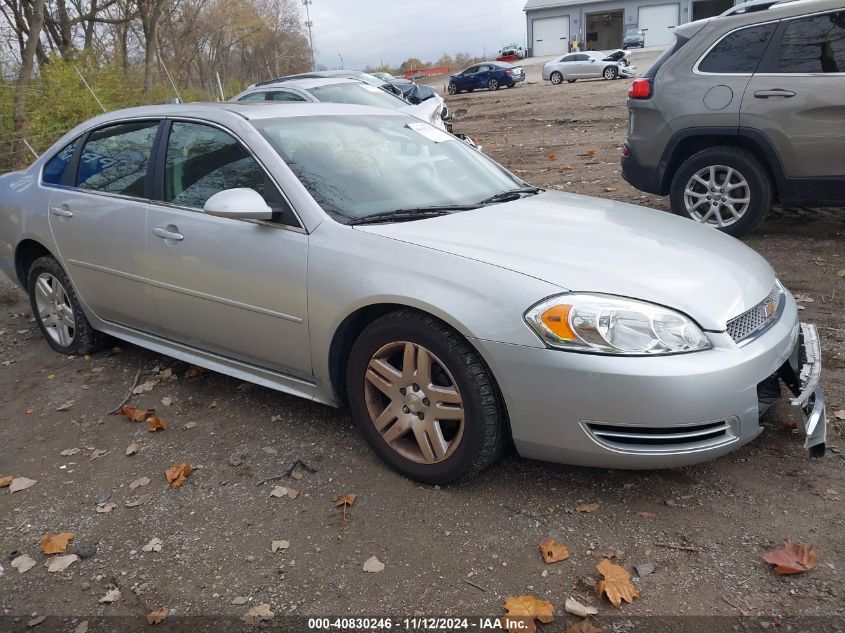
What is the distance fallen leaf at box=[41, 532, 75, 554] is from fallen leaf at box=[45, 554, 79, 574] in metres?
0.04

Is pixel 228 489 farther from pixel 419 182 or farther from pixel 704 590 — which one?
pixel 704 590

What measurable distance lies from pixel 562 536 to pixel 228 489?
150 cm

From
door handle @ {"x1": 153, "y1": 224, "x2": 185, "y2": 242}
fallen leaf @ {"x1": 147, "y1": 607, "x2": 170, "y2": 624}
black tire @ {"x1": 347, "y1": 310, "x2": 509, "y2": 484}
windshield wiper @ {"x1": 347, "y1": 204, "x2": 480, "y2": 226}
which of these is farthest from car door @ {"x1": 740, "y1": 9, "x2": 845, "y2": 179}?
fallen leaf @ {"x1": 147, "y1": 607, "x2": 170, "y2": 624}

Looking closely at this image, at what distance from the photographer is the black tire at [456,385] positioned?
9.13 feet


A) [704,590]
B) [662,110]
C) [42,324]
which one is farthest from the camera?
[662,110]

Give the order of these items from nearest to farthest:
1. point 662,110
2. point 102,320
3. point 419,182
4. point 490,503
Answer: point 490,503 < point 419,182 < point 102,320 < point 662,110

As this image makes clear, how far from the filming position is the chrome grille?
276 cm

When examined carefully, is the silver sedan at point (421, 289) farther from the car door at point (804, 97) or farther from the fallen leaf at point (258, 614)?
the car door at point (804, 97)

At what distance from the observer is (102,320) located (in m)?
4.50

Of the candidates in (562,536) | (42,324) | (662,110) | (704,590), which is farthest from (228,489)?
(662,110)

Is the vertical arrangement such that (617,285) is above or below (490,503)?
above

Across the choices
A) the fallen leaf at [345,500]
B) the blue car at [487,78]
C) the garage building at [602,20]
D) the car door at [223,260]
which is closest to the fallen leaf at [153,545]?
the fallen leaf at [345,500]

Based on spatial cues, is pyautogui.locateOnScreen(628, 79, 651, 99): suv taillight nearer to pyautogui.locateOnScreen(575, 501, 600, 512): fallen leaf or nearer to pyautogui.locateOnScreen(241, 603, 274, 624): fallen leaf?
pyautogui.locateOnScreen(575, 501, 600, 512): fallen leaf

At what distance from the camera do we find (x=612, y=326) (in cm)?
261
